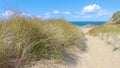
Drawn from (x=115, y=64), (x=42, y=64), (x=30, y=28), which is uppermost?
(x=30, y=28)

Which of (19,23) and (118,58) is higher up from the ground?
(19,23)

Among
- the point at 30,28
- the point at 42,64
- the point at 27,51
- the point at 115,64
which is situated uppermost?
the point at 30,28

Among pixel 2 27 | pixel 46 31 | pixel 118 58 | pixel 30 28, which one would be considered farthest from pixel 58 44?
pixel 118 58

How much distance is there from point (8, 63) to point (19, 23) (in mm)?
1335

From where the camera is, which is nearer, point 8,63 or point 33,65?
point 8,63

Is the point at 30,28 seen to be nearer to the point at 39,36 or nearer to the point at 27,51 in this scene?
the point at 39,36

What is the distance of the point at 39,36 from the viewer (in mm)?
5672

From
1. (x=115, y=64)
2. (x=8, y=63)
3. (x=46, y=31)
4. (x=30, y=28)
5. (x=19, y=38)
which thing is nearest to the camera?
(x=8, y=63)

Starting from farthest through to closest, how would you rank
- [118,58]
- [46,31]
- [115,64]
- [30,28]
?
[118,58] → [115,64] → [46,31] → [30,28]

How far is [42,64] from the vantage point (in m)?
5.16

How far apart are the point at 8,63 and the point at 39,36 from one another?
1302 millimetres

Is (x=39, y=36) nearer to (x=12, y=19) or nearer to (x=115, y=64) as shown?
(x=12, y=19)

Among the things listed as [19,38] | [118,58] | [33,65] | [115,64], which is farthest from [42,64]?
[118,58]

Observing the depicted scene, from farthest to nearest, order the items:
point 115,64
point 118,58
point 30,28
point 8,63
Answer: point 118,58, point 115,64, point 30,28, point 8,63
